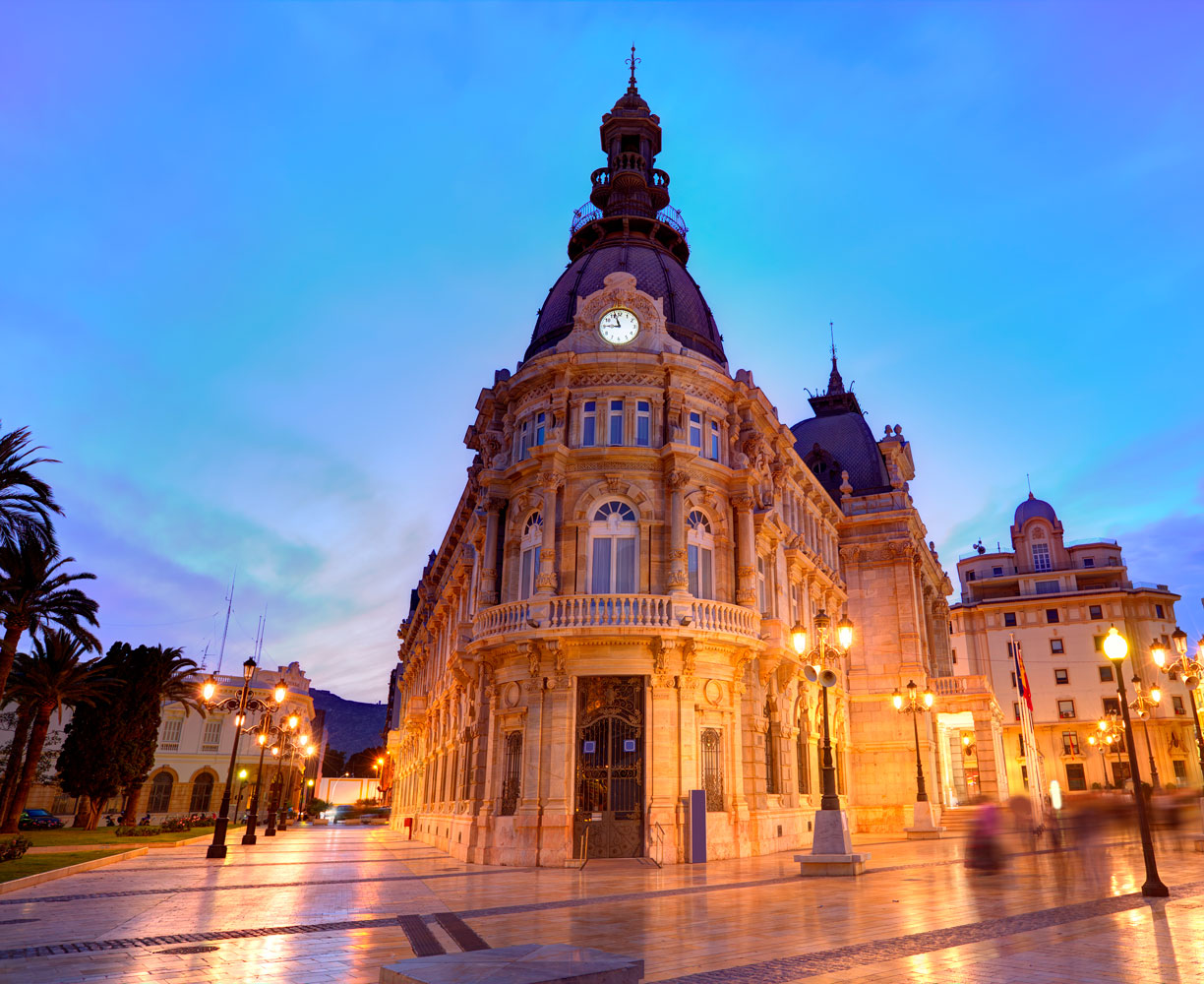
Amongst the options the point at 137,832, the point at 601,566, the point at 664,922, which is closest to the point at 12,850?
the point at 601,566

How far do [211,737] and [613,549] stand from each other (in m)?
73.9

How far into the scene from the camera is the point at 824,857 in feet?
63.3

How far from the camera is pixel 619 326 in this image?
29031 mm

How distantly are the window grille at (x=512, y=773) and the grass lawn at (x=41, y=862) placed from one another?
11.4 metres

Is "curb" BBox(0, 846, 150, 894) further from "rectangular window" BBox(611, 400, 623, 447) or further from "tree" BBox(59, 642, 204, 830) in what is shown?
"tree" BBox(59, 642, 204, 830)

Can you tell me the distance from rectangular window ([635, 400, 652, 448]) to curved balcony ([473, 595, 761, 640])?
5639 millimetres

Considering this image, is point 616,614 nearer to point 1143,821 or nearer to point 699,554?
point 699,554

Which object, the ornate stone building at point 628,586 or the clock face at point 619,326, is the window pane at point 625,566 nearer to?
the ornate stone building at point 628,586

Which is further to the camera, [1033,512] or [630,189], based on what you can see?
[1033,512]

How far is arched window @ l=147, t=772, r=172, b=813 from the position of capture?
8156 cm

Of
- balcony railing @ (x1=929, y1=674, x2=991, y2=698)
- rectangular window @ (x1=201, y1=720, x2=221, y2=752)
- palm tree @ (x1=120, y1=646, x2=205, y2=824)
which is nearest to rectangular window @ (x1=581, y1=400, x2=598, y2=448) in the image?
balcony railing @ (x1=929, y1=674, x2=991, y2=698)

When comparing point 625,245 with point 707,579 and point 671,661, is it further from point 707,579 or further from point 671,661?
point 671,661

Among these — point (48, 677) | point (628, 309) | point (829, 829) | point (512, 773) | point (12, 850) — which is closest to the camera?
point (829, 829)

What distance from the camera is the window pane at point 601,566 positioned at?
26547 mm
